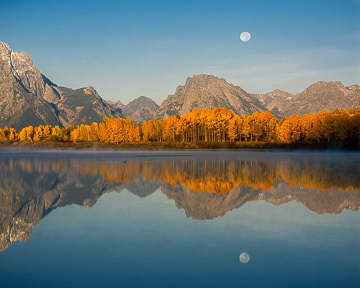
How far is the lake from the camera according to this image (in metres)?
8.08

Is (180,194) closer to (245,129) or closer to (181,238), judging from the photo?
(181,238)

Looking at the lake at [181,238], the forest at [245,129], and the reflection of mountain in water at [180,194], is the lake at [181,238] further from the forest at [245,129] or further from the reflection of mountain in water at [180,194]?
the forest at [245,129]

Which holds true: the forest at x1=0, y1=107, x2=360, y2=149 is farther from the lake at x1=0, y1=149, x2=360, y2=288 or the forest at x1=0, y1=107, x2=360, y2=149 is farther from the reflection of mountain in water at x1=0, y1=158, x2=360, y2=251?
the lake at x1=0, y1=149, x2=360, y2=288

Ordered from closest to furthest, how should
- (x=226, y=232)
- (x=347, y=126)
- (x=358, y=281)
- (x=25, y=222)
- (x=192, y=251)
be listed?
(x=358, y=281) → (x=192, y=251) → (x=226, y=232) → (x=25, y=222) → (x=347, y=126)

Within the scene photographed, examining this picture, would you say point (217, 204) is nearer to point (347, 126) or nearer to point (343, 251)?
point (343, 251)

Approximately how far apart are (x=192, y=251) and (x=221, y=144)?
100 m

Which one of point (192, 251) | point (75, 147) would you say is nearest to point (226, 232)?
point (192, 251)

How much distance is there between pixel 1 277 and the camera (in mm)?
8078

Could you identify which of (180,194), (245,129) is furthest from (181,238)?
(245,129)

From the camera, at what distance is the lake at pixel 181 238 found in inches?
318

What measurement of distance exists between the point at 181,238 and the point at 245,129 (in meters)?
114

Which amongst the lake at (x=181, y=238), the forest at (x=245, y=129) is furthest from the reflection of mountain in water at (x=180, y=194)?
the forest at (x=245, y=129)

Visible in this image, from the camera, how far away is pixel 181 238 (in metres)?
11.4

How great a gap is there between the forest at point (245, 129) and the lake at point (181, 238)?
307ft
